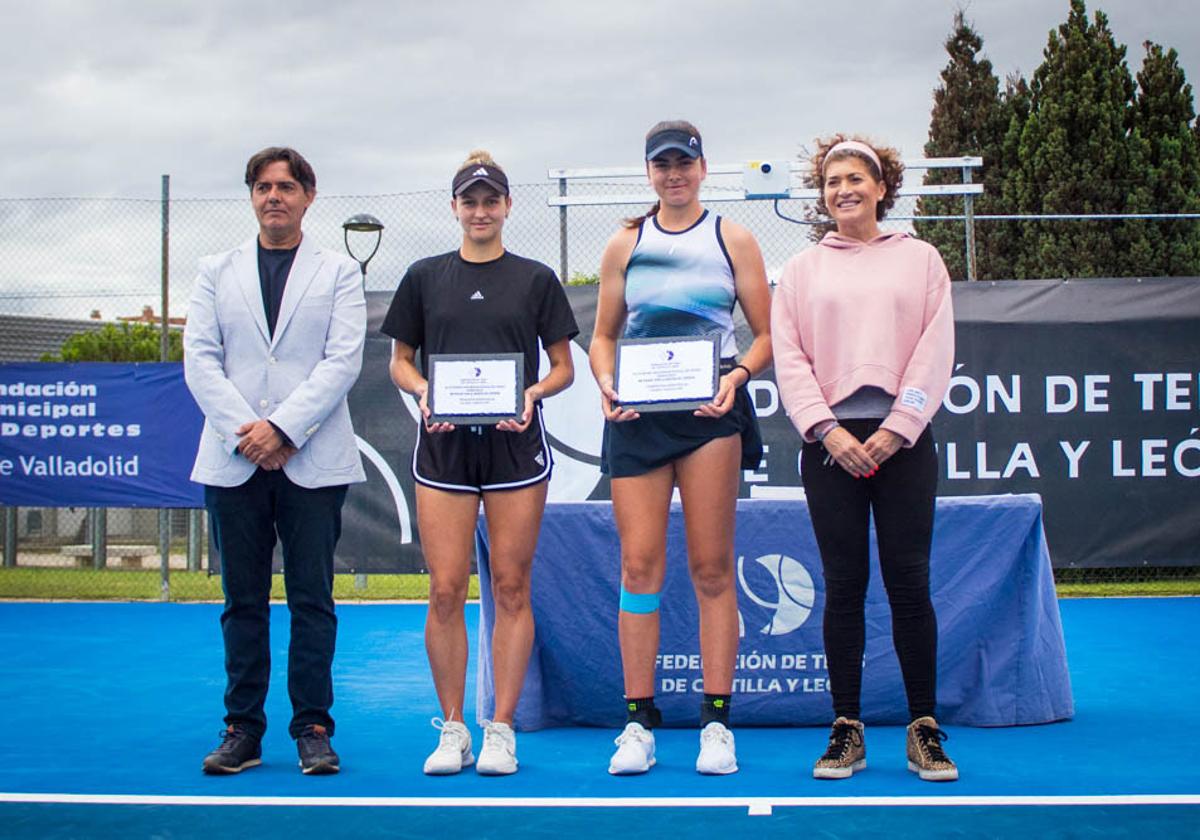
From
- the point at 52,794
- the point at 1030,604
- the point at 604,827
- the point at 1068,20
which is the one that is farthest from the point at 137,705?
the point at 1068,20

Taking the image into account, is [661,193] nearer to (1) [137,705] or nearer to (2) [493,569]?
(2) [493,569]

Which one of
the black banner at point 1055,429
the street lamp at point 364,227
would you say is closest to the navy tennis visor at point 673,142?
the black banner at point 1055,429

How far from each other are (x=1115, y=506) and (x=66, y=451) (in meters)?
6.64

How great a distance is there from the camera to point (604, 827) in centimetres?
302

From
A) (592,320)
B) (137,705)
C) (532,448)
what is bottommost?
(137,705)

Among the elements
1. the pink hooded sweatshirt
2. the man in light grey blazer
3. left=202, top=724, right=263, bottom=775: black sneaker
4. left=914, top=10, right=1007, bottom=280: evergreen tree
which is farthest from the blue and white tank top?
left=914, top=10, right=1007, bottom=280: evergreen tree

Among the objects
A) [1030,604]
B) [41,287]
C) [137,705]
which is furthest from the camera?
[41,287]

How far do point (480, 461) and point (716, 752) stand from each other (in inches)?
41.7

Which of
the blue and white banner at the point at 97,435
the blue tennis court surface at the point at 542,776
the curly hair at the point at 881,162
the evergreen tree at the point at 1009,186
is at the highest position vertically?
the evergreen tree at the point at 1009,186

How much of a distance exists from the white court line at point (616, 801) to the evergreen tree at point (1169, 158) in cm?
1135

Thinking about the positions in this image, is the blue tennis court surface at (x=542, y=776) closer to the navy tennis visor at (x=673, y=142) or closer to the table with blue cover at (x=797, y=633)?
the table with blue cover at (x=797, y=633)

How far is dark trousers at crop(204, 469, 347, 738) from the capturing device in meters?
3.80

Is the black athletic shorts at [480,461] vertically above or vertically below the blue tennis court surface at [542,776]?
above

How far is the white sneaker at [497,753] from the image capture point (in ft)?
11.8
